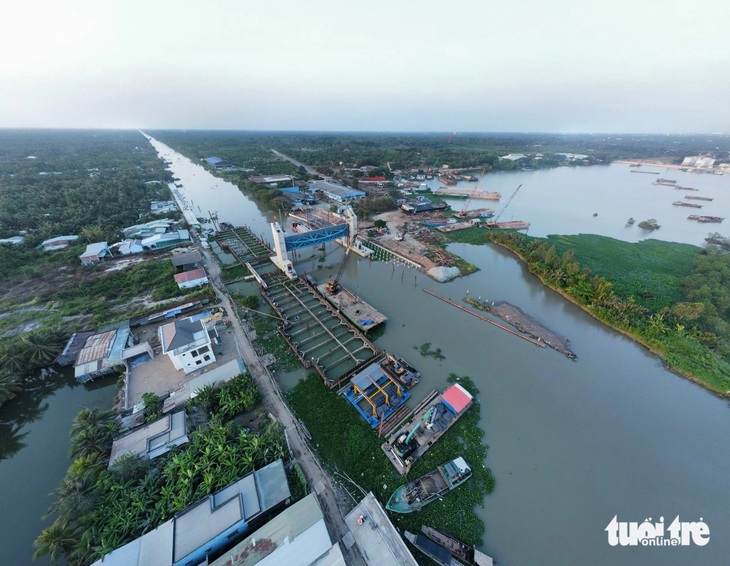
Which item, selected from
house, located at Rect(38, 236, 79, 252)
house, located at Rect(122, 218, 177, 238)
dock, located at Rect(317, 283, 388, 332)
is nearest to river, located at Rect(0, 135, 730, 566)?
dock, located at Rect(317, 283, 388, 332)

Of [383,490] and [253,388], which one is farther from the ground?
[253,388]

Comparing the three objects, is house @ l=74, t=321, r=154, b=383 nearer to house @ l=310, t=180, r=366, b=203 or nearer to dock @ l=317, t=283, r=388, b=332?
dock @ l=317, t=283, r=388, b=332

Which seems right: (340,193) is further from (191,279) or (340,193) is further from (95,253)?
(95,253)

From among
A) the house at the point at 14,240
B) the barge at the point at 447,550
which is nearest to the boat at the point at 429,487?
the barge at the point at 447,550

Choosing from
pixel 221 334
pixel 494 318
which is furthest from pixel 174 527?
pixel 494 318

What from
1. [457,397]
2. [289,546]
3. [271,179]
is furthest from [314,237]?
[271,179]

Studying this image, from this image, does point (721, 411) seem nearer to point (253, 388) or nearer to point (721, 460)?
point (721, 460)

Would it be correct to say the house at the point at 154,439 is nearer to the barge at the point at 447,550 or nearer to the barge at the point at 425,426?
the barge at the point at 425,426

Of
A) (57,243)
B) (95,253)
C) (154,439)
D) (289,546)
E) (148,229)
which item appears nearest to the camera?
(289,546)
